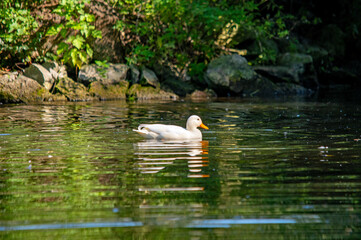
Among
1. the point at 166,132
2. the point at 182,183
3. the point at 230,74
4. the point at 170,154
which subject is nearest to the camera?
the point at 182,183

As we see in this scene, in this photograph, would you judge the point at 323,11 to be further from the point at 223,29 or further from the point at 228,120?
the point at 228,120

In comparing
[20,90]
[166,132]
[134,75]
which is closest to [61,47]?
[20,90]

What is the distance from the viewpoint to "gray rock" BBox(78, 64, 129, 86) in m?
20.2

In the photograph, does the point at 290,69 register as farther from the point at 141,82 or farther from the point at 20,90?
the point at 20,90

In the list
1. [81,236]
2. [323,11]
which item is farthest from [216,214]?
[323,11]

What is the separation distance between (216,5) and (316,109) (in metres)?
8.78

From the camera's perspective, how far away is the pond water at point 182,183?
4.39 metres

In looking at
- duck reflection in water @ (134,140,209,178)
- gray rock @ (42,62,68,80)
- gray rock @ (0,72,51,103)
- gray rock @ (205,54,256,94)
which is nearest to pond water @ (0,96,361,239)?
duck reflection in water @ (134,140,209,178)

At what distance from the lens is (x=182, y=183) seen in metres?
5.87

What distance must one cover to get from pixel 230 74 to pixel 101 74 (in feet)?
16.3

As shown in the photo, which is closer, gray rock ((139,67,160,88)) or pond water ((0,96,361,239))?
pond water ((0,96,361,239))

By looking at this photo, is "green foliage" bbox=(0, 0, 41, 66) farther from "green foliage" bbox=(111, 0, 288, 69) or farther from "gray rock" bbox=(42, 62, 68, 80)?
"green foliage" bbox=(111, 0, 288, 69)

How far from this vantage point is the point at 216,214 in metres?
4.70

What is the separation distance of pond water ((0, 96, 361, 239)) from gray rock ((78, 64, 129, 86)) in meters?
8.91
